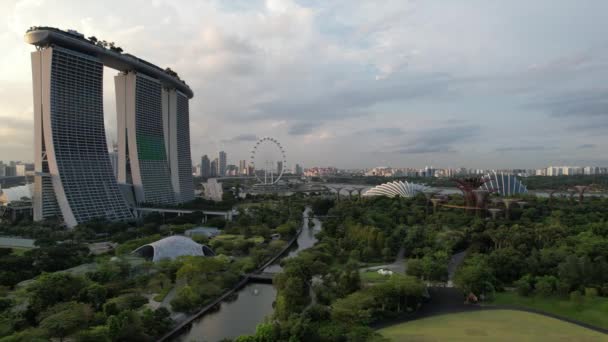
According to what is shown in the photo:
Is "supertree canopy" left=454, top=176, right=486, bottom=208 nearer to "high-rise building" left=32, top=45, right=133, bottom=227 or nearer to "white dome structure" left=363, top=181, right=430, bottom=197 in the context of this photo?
"white dome structure" left=363, top=181, right=430, bottom=197

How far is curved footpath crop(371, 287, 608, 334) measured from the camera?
56.0ft

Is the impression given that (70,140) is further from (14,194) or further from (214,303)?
(214,303)

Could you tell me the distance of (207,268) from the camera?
2280 centimetres

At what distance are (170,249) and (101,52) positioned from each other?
1223 inches

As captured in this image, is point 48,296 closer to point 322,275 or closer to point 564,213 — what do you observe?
point 322,275

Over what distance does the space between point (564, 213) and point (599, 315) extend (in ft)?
93.3

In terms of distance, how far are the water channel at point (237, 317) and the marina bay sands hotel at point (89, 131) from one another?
1122 inches

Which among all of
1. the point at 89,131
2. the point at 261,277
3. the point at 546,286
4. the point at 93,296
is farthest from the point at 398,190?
the point at 93,296

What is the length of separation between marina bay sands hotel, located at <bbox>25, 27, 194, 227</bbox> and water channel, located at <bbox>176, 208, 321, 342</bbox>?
28.5m

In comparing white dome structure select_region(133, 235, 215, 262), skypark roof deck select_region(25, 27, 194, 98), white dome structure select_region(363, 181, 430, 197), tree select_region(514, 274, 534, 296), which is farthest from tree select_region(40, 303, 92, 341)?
white dome structure select_region(363, 181, 430, 197)

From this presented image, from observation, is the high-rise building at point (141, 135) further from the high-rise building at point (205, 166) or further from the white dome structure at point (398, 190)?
the high-rise building at point (205, 166)

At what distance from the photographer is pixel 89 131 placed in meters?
45.9

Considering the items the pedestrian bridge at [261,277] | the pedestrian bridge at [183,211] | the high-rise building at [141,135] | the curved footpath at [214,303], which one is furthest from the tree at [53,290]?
the high-rise building at [141,135]

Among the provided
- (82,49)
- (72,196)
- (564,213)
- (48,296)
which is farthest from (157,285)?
(564,213)
